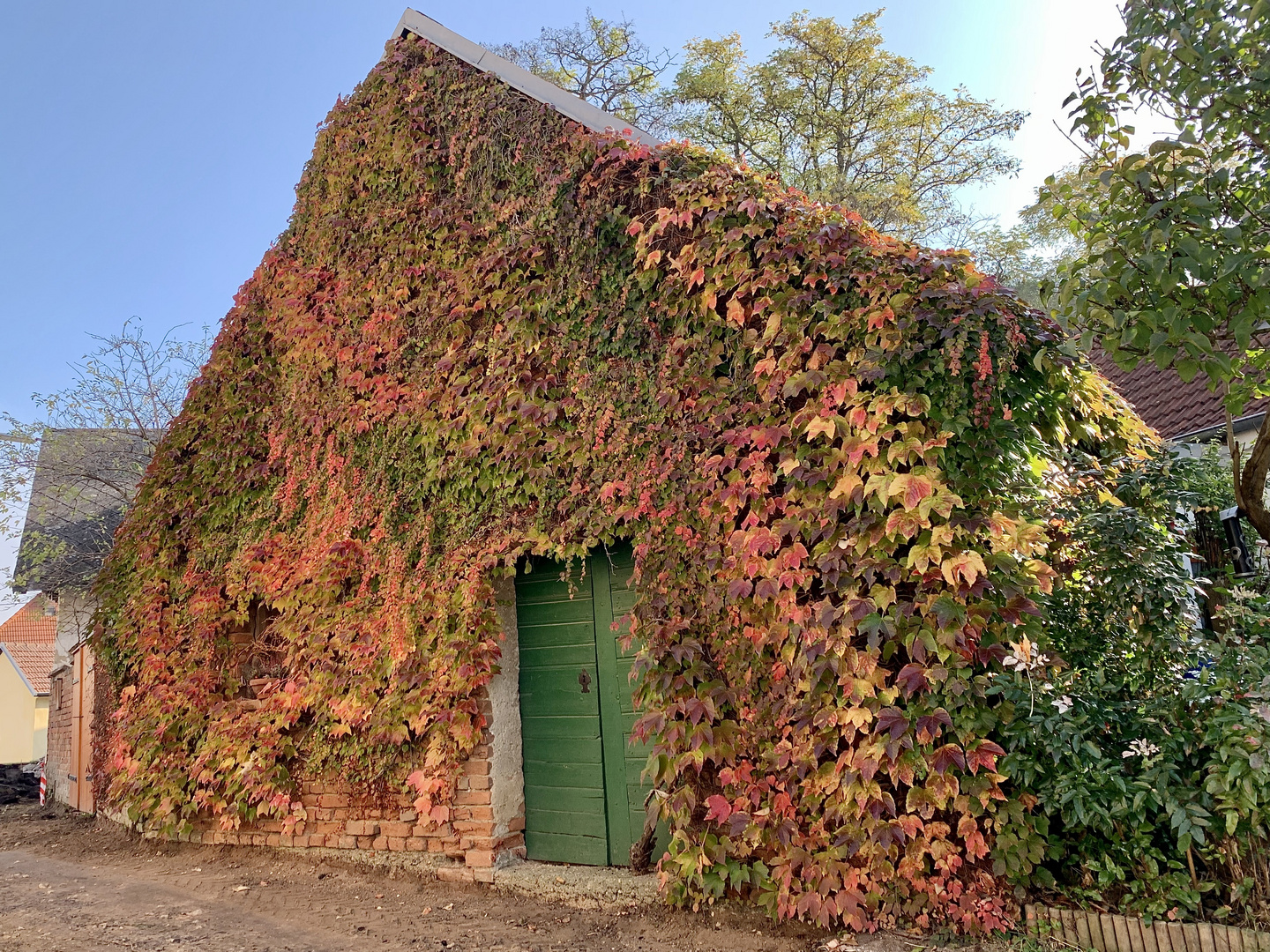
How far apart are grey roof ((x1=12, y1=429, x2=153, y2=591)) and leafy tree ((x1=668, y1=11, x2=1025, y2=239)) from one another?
13.6 m

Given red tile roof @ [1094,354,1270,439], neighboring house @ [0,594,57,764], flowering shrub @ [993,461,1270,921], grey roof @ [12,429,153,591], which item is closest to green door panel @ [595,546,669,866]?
flowering shrub @ [993,461,1270,921]

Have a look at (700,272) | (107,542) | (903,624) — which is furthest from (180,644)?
(107,542)

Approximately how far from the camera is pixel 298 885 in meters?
6.15

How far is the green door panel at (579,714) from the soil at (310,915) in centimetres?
53

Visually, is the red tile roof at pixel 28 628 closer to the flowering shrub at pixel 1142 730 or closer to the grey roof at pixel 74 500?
the grey roof at pixel 74 500

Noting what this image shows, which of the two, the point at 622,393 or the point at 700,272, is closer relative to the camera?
the point at 700,272

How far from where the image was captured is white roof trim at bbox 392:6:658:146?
19.9 ft

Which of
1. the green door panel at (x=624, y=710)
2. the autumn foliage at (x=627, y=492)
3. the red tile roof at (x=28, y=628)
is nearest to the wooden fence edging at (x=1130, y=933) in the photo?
the autumn foliage at (x=627, y=492)

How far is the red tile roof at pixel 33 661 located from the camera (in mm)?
19969

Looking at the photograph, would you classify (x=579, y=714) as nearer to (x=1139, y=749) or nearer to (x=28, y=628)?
(x=1139, y=749)

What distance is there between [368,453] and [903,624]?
4.56 meters

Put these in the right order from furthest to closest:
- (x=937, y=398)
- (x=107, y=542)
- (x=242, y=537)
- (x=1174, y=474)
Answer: (x=107, y=542) → (x=242, y=537) → (x=1174, y=474) → (x=937, y=398)

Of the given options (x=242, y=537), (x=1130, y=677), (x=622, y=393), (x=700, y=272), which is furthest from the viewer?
(x=242, y=537)

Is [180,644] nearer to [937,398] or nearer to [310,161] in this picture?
[310,161]
